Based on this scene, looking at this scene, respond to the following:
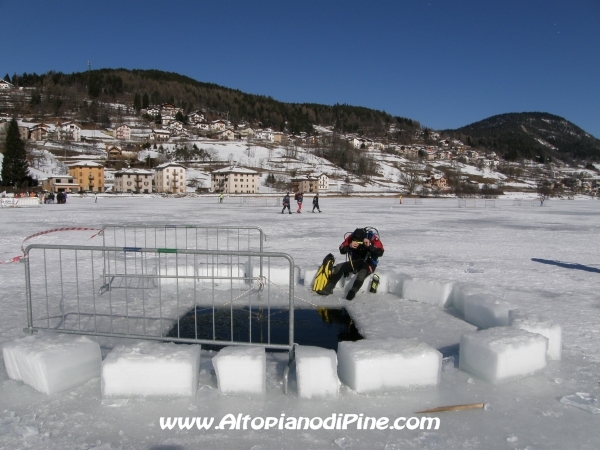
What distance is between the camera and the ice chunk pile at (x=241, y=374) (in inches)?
146

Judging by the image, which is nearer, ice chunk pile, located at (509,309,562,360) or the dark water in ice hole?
ice chunk pile, located at (509,309,562,360)

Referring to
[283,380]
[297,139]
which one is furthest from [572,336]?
[297,139]

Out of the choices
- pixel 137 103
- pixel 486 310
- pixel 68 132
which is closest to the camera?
pixel 486 310

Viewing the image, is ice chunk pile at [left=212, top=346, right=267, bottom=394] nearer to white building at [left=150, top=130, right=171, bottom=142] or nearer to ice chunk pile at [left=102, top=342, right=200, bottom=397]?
ice chunk pile at [left=102, top=342, right=200, bottom=397]

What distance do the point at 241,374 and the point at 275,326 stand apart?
223 centimetres

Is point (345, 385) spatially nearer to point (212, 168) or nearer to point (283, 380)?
point (283, 380)

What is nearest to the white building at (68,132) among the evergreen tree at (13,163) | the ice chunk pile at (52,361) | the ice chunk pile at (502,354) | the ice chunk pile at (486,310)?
the evergreen tree at (13,163)

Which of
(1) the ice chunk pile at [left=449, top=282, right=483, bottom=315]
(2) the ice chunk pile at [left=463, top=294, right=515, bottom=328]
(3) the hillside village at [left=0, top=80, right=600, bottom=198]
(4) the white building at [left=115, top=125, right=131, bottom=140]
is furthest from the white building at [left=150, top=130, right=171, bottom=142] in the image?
(2) the ice chunk pile at [left=463, top=294, right=515, bottom=328]

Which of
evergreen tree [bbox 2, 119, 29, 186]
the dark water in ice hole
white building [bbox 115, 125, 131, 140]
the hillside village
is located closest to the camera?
the dark water in ice hole

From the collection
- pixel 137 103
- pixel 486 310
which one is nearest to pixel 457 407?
pixel 486 310

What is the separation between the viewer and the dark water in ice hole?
18.1 ft

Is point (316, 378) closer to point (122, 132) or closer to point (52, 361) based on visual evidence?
point (52, 361)

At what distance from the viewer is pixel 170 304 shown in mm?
6582

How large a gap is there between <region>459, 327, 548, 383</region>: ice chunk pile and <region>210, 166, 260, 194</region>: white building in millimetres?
102608
